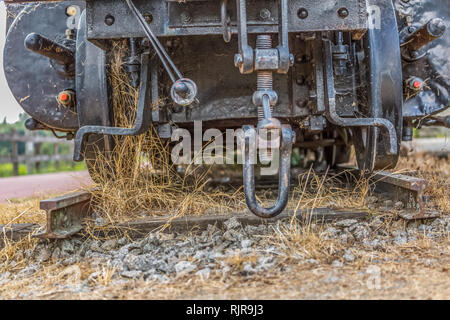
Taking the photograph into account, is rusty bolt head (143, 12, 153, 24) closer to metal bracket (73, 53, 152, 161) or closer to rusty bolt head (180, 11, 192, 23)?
rusty bolt head (180, 11, 192, 23)

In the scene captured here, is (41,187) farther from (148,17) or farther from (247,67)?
(247,67)

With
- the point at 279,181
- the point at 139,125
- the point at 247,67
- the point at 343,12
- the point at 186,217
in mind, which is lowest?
the point at 186,217

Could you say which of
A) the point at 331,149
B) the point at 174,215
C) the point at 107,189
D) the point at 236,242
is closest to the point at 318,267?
the point at 236,242

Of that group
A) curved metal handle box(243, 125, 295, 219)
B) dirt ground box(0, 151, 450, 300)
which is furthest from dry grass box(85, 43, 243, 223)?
curved metal handle box(243, 125, 295, 219)

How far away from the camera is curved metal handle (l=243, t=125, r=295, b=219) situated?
71.7 inches

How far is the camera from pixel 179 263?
1.84 metres

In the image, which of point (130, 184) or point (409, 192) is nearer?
point (409, 192)

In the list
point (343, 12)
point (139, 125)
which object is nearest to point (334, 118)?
point (343, 12)

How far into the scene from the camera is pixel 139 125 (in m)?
2.24

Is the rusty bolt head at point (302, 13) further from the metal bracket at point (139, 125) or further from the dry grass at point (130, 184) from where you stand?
the dry grass at point (130, 184)

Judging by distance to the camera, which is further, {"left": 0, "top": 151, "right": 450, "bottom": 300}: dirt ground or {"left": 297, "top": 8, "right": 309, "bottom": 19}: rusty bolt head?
{"left": 297, "top": 8, "right": 309, "bottom": 19}: rusty bolt head

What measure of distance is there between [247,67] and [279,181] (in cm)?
50

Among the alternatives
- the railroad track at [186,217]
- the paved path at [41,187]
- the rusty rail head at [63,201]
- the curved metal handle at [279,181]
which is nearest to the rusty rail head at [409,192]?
the railroad track at [186,217]

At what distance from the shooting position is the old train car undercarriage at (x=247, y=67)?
2.01m
